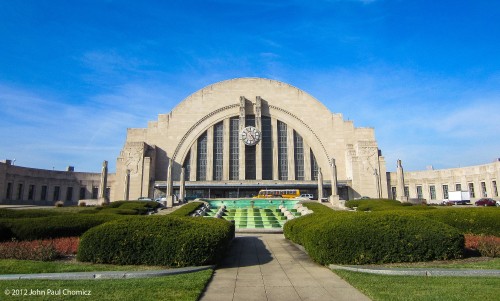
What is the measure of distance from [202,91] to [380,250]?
52.6 m

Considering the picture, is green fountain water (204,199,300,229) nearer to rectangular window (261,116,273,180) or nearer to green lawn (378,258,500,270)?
green lawn (378,258,500,270)

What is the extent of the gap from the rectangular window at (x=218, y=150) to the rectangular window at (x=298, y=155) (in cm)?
1169

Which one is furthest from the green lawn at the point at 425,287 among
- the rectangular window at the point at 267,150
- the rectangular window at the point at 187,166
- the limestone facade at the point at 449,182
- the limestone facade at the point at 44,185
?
the rectangular window at the point at 187,166

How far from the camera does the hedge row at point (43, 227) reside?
12898mm

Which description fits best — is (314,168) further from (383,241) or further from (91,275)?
(91,275)

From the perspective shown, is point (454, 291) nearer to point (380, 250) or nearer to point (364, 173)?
point (380, 250)

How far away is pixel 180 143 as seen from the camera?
57688mm

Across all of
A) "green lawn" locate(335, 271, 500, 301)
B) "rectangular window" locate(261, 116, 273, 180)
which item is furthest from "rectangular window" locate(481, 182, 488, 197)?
"green lawn" locate(335, 271, 500, 301)

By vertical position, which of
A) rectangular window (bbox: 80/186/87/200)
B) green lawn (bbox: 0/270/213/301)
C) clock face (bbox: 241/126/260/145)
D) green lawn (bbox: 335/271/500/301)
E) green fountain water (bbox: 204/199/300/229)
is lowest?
green lawn (bbox: 335/271/500/301)

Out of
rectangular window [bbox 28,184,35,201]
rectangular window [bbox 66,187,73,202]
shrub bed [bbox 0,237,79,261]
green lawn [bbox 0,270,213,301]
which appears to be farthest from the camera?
rectangular window [bbox 66,187,73,202]

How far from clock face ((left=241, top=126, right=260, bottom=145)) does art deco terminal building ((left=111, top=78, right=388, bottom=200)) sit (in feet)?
0.51

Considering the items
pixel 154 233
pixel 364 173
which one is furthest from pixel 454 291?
pixel 364 173

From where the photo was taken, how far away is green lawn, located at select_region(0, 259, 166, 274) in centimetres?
899

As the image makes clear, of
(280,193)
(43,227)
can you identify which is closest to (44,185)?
(280,193)
